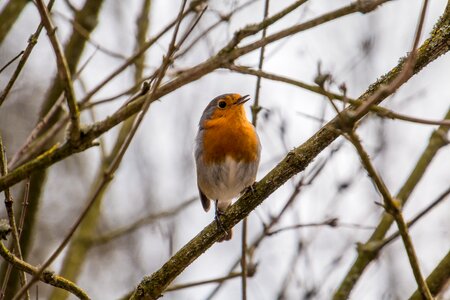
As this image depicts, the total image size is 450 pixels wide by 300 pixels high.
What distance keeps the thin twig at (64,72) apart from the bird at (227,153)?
265cm

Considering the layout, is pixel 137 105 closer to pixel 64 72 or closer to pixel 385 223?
pixel 64 72

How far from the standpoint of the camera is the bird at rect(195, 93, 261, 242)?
4859 millimetres

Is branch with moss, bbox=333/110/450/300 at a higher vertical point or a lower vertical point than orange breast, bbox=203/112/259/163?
lower

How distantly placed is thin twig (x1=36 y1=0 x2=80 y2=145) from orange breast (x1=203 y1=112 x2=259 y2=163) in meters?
2.81

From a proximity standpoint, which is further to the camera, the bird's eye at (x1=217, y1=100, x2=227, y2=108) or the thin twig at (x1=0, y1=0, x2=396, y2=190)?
the bird's eye at (x1=217, y1=100, x2=227, y2=108)

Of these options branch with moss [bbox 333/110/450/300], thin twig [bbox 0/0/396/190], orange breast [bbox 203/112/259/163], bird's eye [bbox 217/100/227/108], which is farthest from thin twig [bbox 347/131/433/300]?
bird's eye [bbox 217/100/227/108]

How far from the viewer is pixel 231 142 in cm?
489

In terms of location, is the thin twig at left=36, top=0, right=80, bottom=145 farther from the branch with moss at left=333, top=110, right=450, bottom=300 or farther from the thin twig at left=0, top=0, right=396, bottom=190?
the branch with moss at left=333, top=110, right=450, bottom=300

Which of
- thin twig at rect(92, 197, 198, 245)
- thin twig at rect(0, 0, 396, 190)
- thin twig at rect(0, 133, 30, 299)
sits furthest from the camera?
thin twig at rect(92, 197, 198, 245)

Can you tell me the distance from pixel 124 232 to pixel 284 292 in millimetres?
1728

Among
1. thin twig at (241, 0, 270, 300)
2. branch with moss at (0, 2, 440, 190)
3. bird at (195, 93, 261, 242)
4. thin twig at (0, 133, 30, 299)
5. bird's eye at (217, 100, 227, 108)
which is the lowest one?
branch with moss at (0, 2, 440, 190)

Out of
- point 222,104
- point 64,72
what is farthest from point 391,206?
point 222,104

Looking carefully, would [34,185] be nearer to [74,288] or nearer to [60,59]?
[74,288]

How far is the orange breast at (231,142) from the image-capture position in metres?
4.86
